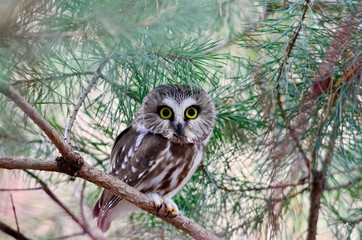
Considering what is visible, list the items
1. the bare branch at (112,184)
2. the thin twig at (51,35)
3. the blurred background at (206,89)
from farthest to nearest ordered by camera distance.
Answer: the bare branch at (112,184)
the blurred background at (206,89)
the thin twig at (51,35)

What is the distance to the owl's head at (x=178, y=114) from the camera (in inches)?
78.5

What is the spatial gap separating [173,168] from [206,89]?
40 cm

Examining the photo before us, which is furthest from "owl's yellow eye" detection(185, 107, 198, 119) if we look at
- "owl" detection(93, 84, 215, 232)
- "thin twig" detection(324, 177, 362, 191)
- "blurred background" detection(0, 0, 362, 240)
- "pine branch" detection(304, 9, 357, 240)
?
"thin twig" detection(324, 177, 362, 191)

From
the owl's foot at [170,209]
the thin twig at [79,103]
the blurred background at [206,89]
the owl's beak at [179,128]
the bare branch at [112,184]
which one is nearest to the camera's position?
the blurred background at [206,89]

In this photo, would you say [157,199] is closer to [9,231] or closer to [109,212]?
[109,212]

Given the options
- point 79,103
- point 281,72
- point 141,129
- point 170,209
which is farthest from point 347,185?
point 79,103

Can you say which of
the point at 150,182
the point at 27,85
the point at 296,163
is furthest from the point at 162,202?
the point at 27,85

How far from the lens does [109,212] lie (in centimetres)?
212

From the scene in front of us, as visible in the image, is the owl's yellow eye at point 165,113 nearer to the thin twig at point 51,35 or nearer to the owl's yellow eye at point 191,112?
the owl's yellow eye at point 191,112

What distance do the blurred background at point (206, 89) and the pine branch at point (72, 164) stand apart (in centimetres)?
7

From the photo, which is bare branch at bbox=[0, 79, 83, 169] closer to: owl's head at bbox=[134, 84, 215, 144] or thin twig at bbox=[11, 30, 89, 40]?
thin twig at bbox=[11, 30, 89, 40]

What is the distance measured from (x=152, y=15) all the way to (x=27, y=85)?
0.55m

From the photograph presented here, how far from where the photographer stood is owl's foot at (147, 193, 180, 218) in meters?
1.88

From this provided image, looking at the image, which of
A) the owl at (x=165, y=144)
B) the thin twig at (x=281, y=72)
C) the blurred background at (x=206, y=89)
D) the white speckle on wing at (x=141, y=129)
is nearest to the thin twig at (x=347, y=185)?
the blurred background at (x=206, y=89)
